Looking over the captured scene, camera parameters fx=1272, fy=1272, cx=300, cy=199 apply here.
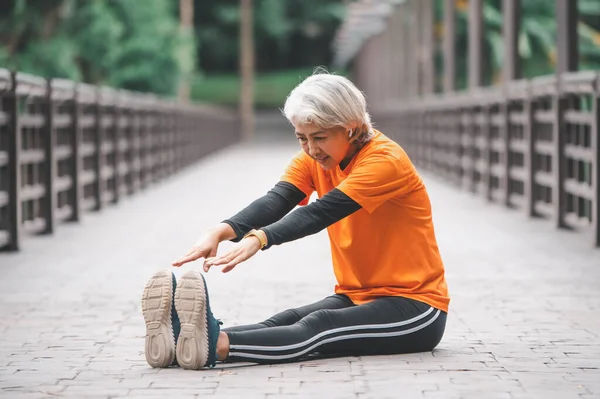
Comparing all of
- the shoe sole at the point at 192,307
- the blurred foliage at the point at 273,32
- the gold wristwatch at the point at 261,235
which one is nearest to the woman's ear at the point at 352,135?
the gold wristwatch at the point at 261,235

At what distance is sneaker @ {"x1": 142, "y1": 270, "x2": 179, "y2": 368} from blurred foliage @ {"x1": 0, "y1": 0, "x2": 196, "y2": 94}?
29735 mm

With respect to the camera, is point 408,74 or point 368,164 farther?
point 408,74

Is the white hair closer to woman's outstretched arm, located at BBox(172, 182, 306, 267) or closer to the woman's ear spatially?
the woman's ear

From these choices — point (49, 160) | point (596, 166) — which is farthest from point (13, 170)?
point (596, 166)

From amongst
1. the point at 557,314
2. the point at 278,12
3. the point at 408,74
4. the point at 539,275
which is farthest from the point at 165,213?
the point at 278,12

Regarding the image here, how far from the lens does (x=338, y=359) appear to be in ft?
17.0

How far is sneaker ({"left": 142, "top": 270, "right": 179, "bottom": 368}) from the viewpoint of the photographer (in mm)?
4820

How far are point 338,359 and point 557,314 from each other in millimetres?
1903

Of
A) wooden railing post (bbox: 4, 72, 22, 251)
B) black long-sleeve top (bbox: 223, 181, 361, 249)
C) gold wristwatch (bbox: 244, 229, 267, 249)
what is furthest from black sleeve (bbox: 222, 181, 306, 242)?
wooden railing post (bbox: 4, 72, 22, 251)

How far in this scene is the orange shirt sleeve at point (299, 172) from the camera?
533 centimetres

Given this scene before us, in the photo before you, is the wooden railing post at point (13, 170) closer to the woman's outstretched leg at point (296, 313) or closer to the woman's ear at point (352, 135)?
the woman's outstretched leg at point (296, 313)

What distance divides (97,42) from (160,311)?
3786 centimetres

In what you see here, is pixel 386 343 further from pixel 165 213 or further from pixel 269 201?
pixel 165 213

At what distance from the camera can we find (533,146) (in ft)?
43.8
